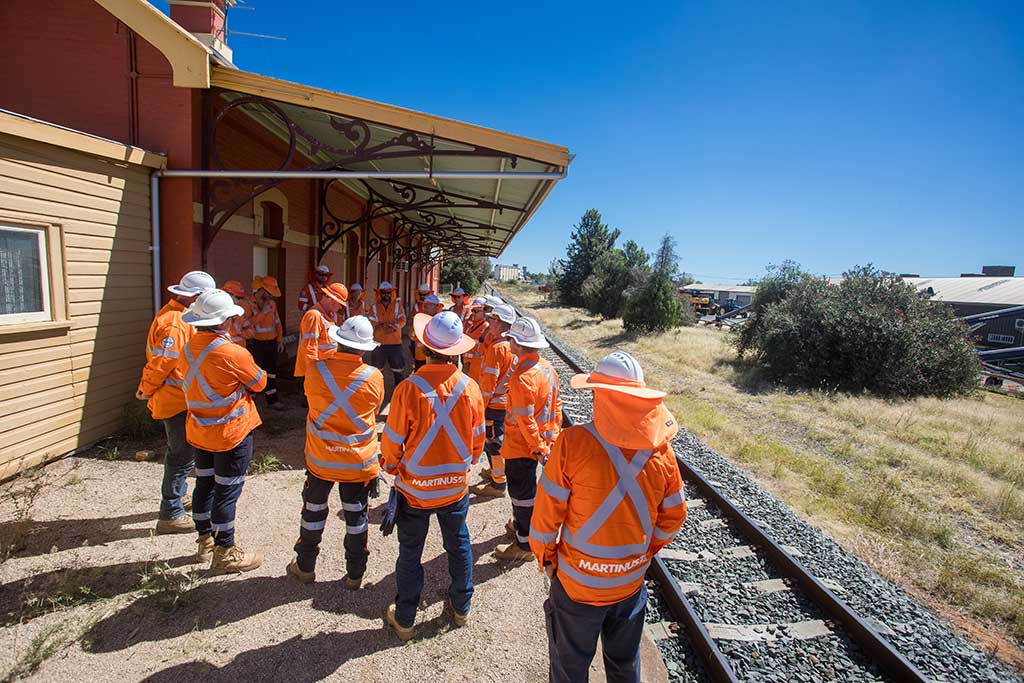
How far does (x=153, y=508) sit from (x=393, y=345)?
433cm

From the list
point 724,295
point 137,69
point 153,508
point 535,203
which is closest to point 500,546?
point 153,508

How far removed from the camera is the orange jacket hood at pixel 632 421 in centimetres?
201

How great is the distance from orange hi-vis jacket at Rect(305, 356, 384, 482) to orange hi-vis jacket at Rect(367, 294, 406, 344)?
16.3 feet

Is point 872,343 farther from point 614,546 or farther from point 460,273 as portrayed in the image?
point 460,273

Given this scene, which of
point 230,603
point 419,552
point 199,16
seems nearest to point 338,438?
point 419,552

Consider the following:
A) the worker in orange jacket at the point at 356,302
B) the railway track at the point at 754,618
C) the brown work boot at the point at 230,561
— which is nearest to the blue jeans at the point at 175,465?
the brown work boot at the point at 230,561

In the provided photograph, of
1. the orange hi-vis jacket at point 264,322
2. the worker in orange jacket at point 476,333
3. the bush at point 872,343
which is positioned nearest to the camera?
the worker in orange jacket at point 476,333

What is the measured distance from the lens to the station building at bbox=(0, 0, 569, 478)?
454cm

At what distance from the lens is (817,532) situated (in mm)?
5352

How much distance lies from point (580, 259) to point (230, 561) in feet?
165

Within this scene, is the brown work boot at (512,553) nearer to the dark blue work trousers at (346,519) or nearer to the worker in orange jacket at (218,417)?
the dark blue work trousers at (346,519)

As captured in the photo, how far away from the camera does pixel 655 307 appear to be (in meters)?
23.5

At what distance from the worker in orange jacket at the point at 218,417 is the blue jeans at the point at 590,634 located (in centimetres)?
248

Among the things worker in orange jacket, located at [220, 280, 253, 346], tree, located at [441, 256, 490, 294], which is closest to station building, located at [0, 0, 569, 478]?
worker in orange jacket, located at [220, 280, 253, 346]
